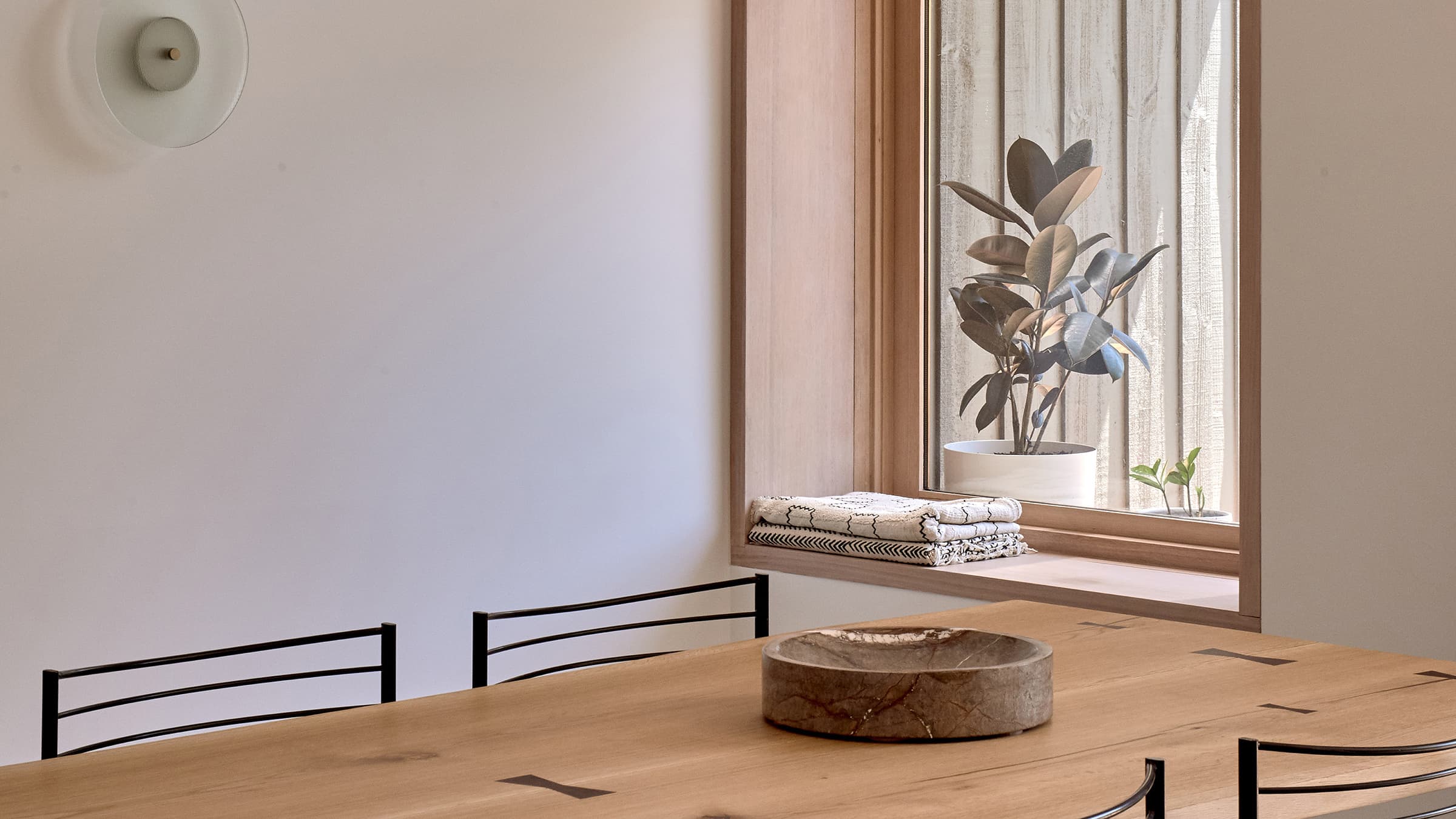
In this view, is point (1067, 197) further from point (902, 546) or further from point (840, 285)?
point (902, 546)

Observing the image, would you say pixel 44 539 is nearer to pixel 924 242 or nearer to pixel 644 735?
pixel 644 735

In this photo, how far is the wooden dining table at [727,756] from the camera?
3.54 ft

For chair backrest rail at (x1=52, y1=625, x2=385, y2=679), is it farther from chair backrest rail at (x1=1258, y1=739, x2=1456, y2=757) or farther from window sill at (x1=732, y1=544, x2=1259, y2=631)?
window sill at (x1=732, y1=544, x2=1259, y2=631)

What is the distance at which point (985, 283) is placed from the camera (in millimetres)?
3188

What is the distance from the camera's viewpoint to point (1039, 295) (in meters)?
3.07

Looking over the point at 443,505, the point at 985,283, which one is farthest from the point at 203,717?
the point at 985,283

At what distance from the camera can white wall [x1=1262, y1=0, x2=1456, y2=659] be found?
82.7 inches

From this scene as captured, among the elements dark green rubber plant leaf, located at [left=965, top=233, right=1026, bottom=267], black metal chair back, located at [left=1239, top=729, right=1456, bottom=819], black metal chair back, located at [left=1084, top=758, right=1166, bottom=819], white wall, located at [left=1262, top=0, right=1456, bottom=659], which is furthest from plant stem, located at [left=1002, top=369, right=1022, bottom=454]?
→ black metal chair back, located at [left=1084, top=758, right=1166, bottom=819]

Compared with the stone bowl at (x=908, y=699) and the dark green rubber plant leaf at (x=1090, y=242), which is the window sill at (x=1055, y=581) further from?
the stone bowl at (x=908, y=699)

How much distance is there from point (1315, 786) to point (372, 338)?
197 cm

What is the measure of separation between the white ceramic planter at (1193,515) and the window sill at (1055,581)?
117 millimetres

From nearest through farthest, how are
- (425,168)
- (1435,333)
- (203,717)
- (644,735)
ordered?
(644,735) < (1435,333) < (203,717) < (425,168)

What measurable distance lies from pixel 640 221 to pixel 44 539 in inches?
53.5

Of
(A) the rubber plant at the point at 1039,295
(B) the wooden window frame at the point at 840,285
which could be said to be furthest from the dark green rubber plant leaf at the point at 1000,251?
(B) the wooden window frame at the point at 840,285
